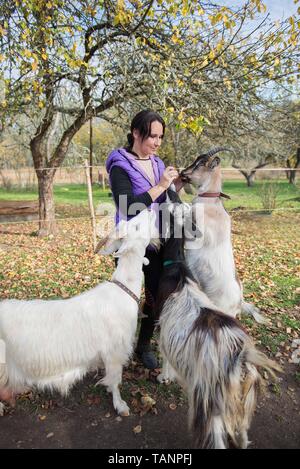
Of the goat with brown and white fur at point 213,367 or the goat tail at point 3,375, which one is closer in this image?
the goat with brown and white fur at point 213,367

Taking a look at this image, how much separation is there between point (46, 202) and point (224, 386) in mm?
8768

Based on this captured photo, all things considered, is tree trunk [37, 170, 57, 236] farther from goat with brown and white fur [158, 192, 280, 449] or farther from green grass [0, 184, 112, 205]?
goat with brown and white fur [158, 192, 280, 449]

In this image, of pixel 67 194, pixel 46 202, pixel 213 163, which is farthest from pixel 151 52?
pixel 67 194

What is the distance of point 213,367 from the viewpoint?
1.98 m

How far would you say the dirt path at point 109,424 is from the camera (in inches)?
102

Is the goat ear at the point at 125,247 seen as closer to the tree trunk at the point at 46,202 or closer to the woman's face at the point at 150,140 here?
the woman's face at the point at 150,140

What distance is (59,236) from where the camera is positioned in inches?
384

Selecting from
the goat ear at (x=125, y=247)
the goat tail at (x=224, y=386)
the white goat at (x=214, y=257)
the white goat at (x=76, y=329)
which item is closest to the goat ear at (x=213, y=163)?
the white goat at (x=214, y=257)

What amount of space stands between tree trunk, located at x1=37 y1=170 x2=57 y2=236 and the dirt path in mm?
7169

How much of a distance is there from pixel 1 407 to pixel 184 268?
2113 mm

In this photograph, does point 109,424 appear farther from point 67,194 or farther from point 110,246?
point 67,194

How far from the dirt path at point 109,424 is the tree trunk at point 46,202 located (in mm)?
7169

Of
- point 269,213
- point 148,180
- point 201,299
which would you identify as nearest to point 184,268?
point 201,299

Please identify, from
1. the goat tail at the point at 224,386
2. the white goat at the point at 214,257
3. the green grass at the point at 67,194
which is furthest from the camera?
the green grass at the point at 67,194
